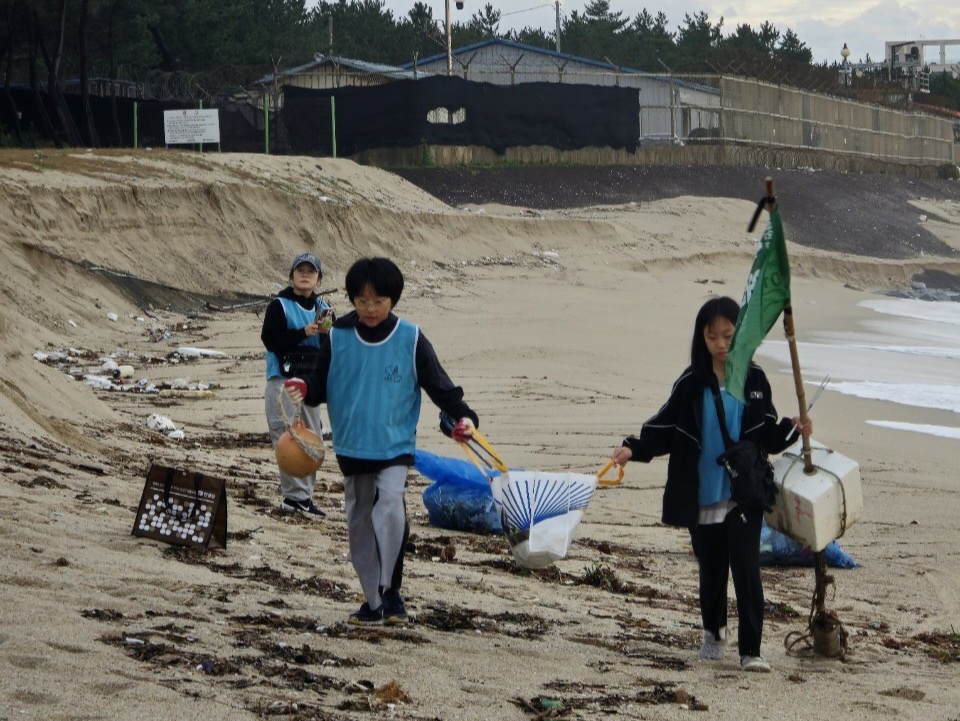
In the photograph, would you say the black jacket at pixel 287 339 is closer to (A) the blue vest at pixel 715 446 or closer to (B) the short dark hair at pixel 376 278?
(B) the short dark hair at pixel 376 278

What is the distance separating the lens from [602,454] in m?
10.5

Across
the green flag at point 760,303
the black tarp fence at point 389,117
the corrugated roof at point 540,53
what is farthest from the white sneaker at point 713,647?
the corrugated roof at point 540,53

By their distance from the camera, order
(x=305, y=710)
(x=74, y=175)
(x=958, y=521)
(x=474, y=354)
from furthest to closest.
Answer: (x=74, y=175)
(x=474, y=354)
(x=958, y=521)
(x=305, y=710)

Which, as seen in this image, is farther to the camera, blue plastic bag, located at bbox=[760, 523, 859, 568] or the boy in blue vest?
blue plastic bag, located at bbox=[760, 523, 859, 568]

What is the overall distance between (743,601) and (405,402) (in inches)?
56.6

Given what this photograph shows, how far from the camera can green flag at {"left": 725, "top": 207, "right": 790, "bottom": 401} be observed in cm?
514

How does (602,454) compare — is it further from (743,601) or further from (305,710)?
(305,710)

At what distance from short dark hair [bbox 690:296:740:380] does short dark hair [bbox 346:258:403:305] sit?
1.11 m

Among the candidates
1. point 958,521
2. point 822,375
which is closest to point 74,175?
point 822,375

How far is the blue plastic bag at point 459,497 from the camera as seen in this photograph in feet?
25.5

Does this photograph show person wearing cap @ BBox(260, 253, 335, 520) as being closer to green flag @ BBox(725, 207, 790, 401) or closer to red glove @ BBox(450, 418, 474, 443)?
red glove @ BBox(450, 418, 474, 443)

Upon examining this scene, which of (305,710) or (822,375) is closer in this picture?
(305,710)

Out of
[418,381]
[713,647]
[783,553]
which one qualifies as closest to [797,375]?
[713,647]

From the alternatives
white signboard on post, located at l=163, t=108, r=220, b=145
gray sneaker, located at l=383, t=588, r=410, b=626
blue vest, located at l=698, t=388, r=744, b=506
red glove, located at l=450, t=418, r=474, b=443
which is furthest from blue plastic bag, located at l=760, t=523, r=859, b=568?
white signboard on post, located at l=163, t=108, r=220, b=145
